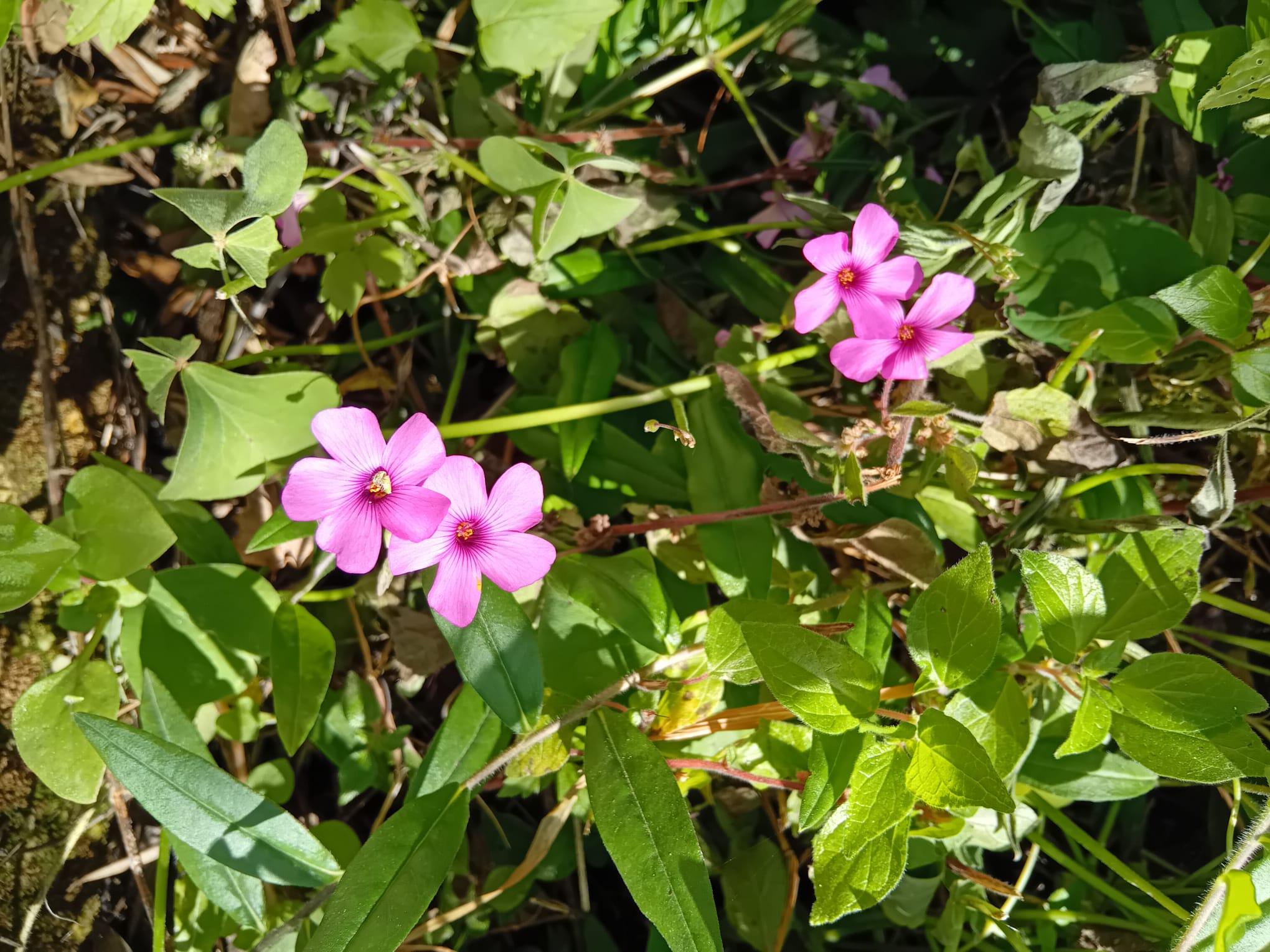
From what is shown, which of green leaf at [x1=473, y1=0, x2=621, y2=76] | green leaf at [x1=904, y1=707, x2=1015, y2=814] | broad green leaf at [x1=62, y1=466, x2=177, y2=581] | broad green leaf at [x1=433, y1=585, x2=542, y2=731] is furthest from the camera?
green leaf at [x1=473, y1=0, x2=621, y2=76]

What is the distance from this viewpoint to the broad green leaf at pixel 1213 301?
0.99 meters

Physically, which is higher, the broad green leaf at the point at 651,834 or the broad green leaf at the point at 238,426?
the broad green leaf at the point at 238,426

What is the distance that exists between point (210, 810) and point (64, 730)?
0.24 metres

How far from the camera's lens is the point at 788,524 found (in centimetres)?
114

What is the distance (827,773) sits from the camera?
94 centimetres

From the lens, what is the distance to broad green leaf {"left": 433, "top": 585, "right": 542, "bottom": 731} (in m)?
0.96

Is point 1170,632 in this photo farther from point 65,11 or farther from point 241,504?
point 65,11

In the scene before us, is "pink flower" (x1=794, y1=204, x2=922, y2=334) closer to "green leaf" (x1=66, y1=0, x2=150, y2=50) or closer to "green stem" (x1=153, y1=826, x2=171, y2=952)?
"green leaf" (x1=66, y1=0, x2=150, y2=50)

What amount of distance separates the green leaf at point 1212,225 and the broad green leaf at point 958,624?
58 cm

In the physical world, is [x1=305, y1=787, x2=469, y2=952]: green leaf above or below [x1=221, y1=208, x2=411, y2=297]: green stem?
below

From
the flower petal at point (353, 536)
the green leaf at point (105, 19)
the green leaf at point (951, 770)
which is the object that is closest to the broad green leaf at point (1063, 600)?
the green leaf at point (951, 770)

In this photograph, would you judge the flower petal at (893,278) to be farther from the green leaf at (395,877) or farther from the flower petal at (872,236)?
the green leaf at (395,877)

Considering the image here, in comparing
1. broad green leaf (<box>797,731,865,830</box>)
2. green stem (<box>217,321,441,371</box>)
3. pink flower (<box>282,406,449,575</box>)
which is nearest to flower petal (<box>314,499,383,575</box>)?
pink flower (<box>282,406,449,575</box>)

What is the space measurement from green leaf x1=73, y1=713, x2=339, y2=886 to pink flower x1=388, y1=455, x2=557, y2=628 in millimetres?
360
